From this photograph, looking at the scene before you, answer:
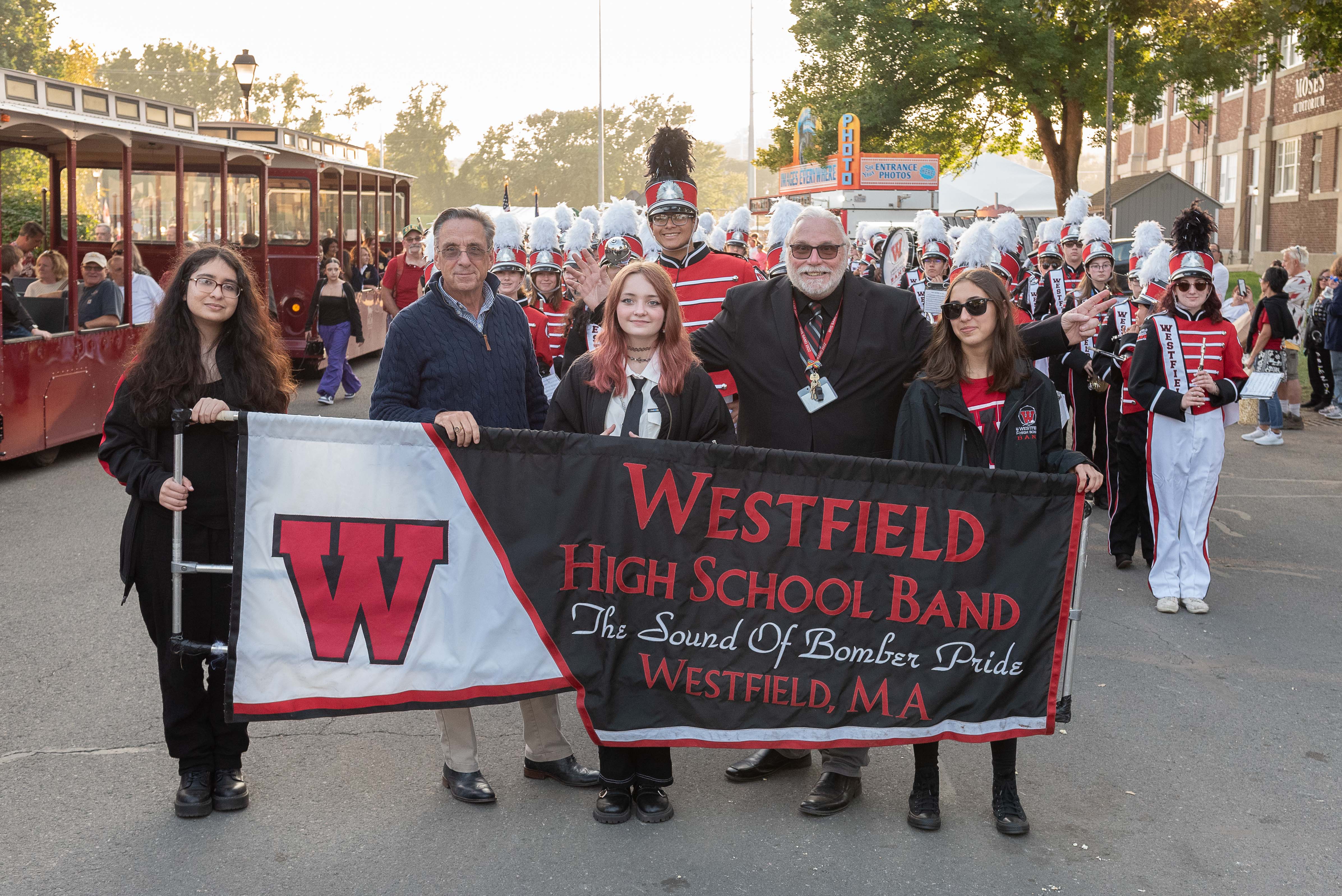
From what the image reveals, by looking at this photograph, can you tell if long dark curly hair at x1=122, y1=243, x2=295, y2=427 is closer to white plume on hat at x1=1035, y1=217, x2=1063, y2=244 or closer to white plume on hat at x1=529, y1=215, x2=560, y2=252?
white plume on hat at x1=529, y1=215, x2=560, y2=252

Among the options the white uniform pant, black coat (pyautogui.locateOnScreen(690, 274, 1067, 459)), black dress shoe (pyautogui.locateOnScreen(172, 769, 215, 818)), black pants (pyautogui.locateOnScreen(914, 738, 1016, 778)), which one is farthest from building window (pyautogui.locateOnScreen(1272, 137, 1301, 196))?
black dress shoe (pyautogui.locateOnScreen(172, 769, 215, 818))

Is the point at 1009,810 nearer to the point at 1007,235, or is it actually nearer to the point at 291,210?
the point at 1007,235

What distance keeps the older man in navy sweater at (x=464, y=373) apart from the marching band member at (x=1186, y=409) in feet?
14.1

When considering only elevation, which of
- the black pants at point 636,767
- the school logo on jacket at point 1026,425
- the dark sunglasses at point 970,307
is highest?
the dark sunglasses at point 970,307

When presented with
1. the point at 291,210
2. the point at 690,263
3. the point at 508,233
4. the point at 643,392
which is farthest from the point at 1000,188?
the point at 643,392

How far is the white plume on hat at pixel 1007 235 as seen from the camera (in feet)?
43.4

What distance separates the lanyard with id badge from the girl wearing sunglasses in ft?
1.01

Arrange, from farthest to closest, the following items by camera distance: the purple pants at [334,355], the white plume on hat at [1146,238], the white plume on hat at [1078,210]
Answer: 1. the purple pants at [334,355]
2. the white plume on hat at [1078,210]
3. the white plume on hat at [1146,238]

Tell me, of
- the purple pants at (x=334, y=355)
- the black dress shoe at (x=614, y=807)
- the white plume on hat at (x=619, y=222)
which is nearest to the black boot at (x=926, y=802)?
the black dress shoe at (x=614, y=807)

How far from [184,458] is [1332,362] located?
14.9 metres

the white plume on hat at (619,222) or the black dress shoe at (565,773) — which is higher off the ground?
the white plume on hat at (619,222)

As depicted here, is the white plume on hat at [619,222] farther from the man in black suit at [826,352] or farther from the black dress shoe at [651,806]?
the black dress shoe at [651,806]

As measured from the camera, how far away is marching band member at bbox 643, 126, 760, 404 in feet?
21.8

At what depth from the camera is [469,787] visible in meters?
4.63
